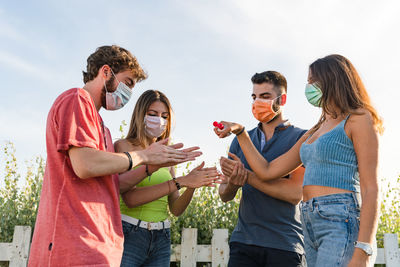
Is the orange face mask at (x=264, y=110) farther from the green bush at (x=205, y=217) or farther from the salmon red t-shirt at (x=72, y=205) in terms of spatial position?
the green bush at (x=205, y=217)

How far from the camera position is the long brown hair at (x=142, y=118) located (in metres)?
3.66

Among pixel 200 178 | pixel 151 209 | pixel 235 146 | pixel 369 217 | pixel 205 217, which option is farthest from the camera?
pixel 205 217

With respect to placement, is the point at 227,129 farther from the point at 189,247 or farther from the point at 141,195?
the point at 189,247

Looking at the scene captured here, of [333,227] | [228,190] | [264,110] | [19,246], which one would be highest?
[264,110]

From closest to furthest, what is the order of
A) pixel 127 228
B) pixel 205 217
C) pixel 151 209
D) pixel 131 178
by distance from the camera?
pixel 131 178
pixel 127 228
pixel 151 209
pixel 205 217

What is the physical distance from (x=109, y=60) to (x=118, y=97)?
0.27m

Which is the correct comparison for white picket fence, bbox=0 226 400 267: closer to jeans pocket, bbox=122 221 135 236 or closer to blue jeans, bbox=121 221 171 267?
blue jeans, bbox=121 221 171 267

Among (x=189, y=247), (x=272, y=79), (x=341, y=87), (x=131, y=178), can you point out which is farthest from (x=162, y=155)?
(x=189, y=247)

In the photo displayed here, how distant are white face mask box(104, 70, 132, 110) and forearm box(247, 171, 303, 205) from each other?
124 cm

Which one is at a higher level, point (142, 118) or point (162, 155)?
point (142, 118)

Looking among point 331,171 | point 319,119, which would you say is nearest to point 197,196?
point 319,119

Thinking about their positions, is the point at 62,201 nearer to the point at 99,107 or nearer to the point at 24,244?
the point at 99,107

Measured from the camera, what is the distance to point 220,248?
504 cm

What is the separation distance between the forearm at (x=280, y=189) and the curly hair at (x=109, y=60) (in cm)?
137
